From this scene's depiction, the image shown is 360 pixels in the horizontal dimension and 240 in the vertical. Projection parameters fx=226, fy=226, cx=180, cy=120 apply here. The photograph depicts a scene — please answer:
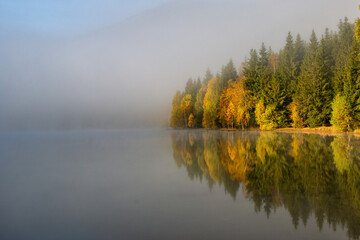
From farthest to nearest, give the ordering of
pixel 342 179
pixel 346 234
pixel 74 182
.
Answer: pixel 74 182 → pixel 342 179 → pixel 346 234

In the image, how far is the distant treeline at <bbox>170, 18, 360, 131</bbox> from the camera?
37.1 meters

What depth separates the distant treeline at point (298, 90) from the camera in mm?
37125

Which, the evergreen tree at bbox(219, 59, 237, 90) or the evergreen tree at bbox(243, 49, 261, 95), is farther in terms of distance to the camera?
the evergreen tree at bbox(219, 59, 237, 90)

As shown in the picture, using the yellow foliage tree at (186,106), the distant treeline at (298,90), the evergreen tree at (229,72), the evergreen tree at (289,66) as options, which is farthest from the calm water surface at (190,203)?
the yellow foliage tree at (186,106)

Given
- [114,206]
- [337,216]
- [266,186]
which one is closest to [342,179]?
[266,186]

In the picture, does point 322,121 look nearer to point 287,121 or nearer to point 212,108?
point 287,121

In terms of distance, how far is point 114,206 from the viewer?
7992 mm

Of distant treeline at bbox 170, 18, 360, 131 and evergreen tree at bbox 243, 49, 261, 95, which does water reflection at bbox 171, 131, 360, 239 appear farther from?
→ evergreen tree at bbox 243, 49, 261, 95

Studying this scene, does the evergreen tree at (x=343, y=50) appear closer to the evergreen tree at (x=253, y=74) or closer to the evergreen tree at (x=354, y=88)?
the evergreen tree at (x=354, y=88)

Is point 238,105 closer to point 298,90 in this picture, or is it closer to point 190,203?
point 298,90

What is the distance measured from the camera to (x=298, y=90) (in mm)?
51281

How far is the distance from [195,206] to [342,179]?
703cm

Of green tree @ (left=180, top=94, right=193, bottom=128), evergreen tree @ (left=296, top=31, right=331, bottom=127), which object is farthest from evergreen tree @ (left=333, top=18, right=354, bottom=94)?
green tree @ (left=180, top=94, right=193, bottom=128)

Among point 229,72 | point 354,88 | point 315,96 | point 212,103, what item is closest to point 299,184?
point 354,88
